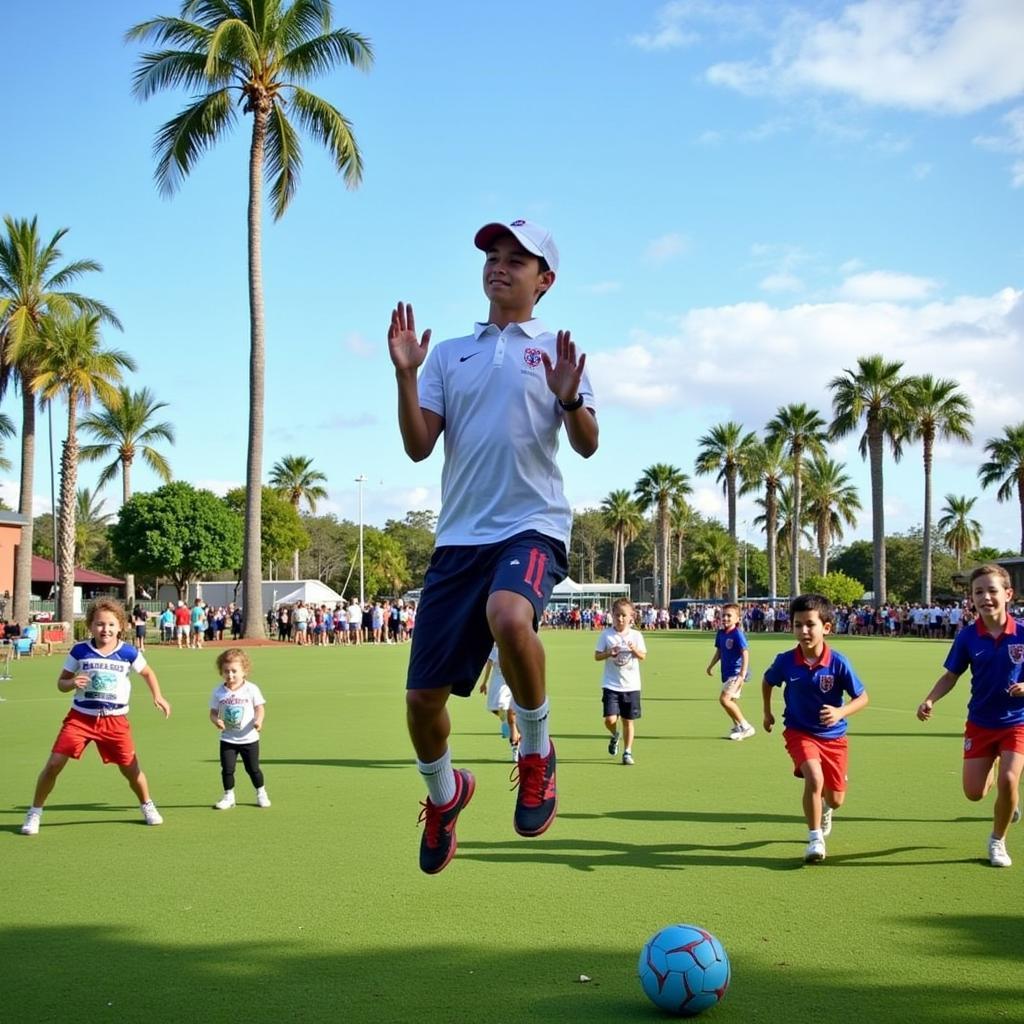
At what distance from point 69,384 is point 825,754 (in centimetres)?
3731

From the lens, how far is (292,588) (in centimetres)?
6253

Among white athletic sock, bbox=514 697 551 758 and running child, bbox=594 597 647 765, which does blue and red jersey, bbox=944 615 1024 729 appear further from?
running child, bbox=594 597 647 765

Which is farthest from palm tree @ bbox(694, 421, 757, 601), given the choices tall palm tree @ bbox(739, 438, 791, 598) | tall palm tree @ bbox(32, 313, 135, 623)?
tall palm tree @ bbox(32, 313, 135, 623)

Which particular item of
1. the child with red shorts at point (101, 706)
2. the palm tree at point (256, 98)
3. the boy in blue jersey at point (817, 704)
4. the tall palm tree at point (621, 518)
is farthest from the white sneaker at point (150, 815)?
the tall palm tree at point (621, 518)

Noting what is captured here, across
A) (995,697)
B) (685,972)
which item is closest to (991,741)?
(995,697)

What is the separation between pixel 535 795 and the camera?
4.16 metres

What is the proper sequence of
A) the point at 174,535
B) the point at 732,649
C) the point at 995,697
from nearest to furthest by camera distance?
the point at 995,697 → the point at 732,649 → the point at 174,535

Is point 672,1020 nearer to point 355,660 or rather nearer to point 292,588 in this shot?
point 355,660

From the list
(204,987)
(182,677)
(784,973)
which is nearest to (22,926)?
(204,987)

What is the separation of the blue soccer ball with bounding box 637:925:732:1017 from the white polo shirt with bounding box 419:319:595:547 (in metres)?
1.78

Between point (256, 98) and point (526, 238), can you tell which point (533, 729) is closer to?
point (526, 238)

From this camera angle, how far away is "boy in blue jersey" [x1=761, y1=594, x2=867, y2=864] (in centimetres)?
740

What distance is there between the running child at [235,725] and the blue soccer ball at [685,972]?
524cm

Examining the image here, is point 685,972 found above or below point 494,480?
below
